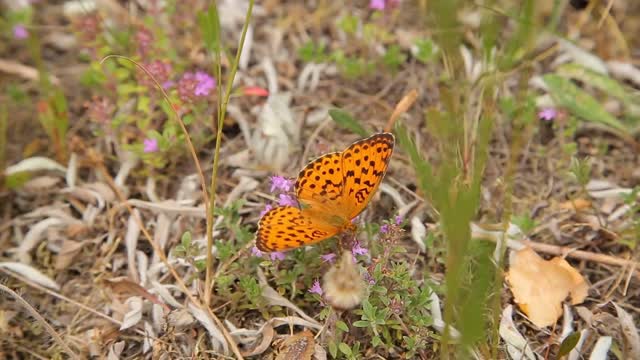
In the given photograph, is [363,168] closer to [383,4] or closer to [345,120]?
[345,120]

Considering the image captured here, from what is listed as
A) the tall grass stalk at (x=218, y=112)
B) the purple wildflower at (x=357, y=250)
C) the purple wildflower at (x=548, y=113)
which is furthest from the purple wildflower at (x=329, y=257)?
the purple wildflower at (x=548, y=113)

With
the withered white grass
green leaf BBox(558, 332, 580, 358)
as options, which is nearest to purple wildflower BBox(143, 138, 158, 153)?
the withered white grass

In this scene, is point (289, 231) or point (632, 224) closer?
point (289, 231)

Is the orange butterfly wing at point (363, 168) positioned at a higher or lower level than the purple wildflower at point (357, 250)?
higher

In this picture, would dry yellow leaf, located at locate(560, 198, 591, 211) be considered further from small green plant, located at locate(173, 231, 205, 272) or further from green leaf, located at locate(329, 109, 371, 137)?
small green plant, located at locate(173, 231, 205, 272)

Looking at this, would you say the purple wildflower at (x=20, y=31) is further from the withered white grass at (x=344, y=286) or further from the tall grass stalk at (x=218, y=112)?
the withered white grass at (x=344, y=286)

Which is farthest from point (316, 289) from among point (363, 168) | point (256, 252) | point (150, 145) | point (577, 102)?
point (577, 102)

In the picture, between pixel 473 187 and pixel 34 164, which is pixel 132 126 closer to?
pixel 34 164
